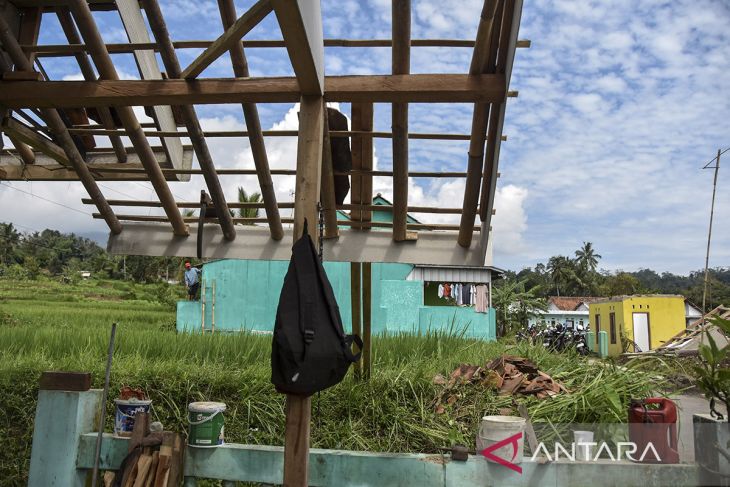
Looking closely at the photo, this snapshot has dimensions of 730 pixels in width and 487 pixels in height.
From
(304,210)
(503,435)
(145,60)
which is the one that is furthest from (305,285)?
(145,60)

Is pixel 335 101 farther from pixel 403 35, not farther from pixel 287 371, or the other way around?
pixel 287 371

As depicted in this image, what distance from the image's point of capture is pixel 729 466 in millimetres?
1453

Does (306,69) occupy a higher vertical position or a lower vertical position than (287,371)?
higher

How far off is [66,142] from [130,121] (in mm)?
519

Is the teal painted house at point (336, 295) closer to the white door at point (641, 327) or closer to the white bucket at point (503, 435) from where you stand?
the white door at point (641, 327)

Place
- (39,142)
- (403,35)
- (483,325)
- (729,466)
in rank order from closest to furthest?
(729,466) < (403,35) < (39,142) < (483,325)

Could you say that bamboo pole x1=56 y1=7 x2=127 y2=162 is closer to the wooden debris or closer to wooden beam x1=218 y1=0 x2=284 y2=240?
wooden beam x1=218 y1=0 x2=284 y2=240

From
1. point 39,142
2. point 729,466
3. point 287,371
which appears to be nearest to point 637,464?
point 729,466

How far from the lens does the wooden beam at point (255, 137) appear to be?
9.87ft

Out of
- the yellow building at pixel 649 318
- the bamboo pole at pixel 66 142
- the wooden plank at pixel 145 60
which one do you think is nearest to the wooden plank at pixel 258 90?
the bamboo pole at pixel 66 142

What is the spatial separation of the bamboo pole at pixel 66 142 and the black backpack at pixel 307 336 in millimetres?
1970

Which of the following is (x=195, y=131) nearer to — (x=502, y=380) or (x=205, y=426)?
(x=205, y=426)

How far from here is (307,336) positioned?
2.36 meters

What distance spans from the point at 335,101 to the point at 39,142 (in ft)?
6.65
